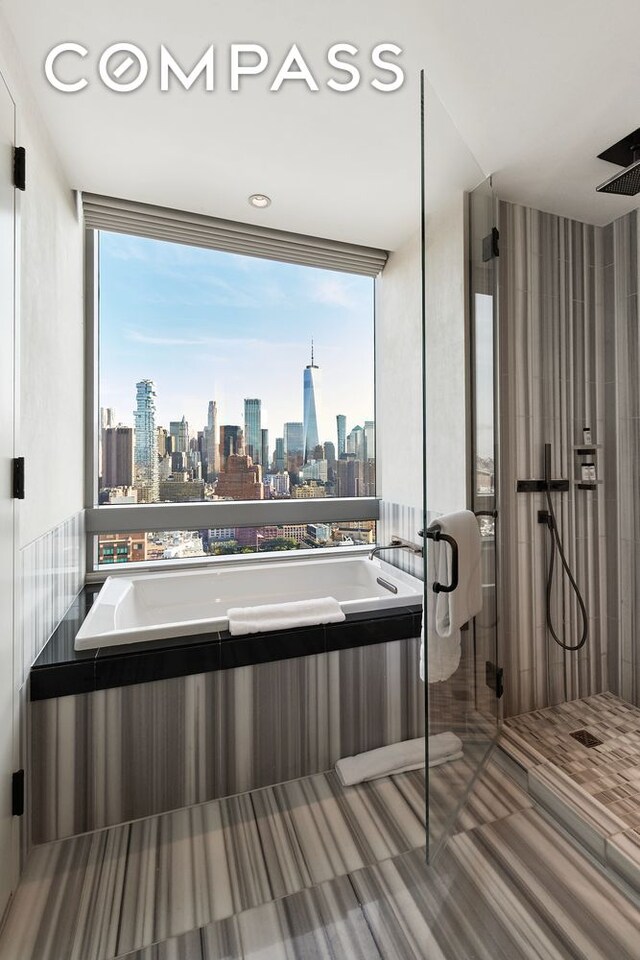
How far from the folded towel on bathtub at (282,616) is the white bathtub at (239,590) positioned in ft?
0.32

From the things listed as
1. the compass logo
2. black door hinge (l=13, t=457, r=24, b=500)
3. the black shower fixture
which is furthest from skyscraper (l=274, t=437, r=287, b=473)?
the black shower fixture

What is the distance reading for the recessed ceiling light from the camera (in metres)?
2.22

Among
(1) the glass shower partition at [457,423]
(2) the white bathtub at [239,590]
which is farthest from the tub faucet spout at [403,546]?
(1) the glass shower partition at [457,423]

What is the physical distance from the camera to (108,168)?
200cm

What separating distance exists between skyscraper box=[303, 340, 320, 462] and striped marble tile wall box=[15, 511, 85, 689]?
140 centimetres

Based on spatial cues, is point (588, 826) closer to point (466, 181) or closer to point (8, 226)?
point (466, 181)

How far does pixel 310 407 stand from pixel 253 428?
1.35 feet

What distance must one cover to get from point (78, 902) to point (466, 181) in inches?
102

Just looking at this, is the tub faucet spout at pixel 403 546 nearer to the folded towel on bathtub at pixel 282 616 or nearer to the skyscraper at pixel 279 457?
the folded towel on bathtub at pixel 282 616

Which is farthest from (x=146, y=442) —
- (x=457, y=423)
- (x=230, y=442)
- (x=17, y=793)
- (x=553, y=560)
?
(x=553, y=560)

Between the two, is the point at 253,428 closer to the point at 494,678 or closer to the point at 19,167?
the point at 19,167

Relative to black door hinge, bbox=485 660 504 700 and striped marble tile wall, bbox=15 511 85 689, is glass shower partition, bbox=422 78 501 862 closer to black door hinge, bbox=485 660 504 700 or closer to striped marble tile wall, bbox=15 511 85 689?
black door hinge, bbox=485 660 504 700

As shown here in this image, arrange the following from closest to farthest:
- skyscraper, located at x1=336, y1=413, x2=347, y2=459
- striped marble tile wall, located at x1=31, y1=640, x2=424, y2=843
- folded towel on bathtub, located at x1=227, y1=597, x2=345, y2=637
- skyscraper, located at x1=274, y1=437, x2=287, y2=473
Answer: striped marble tile wall, located at x1=31, y1=640, x2=424, y2=843, folded towel on bathtub, located at x1=227, y1=597, x2=345, y2=637, skyscraper, located at x1=274, y1=437, x2=287, y2=473, skyscraper, located at x1=336, y1=413, x2=347, y2=459

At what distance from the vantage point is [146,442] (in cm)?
259
